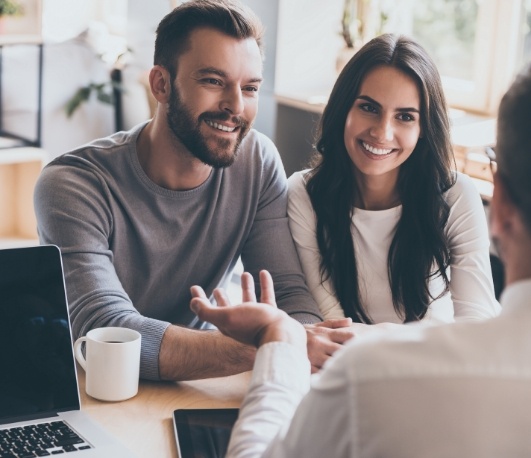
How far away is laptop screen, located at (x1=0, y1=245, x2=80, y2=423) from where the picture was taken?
1.28 metres

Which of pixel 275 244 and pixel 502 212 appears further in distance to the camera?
pixel 275 244

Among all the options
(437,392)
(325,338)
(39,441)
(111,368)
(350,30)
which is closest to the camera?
(437,392)

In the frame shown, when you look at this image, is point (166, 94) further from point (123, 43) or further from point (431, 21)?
point (123, 43)

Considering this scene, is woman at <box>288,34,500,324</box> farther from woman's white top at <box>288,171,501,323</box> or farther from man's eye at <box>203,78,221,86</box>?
man's eye at <box>203,78,221,86</box>

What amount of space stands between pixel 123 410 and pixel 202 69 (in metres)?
0.79

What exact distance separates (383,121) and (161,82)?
1.67 feet

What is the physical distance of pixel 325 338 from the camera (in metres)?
1.50

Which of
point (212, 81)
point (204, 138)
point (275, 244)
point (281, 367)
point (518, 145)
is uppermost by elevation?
point (518, 145)

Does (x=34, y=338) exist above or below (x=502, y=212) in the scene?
below

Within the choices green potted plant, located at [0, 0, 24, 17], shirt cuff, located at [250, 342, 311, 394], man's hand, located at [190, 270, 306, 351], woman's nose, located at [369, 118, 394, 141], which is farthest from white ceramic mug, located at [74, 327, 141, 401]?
green potted plant, located at [0, 0, 24, 17]

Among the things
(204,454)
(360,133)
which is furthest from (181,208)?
(204,454)

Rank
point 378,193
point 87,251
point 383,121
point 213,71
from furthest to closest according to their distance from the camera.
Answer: point 378,193
point 383,121
point 213,71
point 87,251

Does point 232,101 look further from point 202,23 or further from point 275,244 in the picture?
point 275,244

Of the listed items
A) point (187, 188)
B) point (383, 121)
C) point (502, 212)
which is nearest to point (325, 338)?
point (187, 188)
